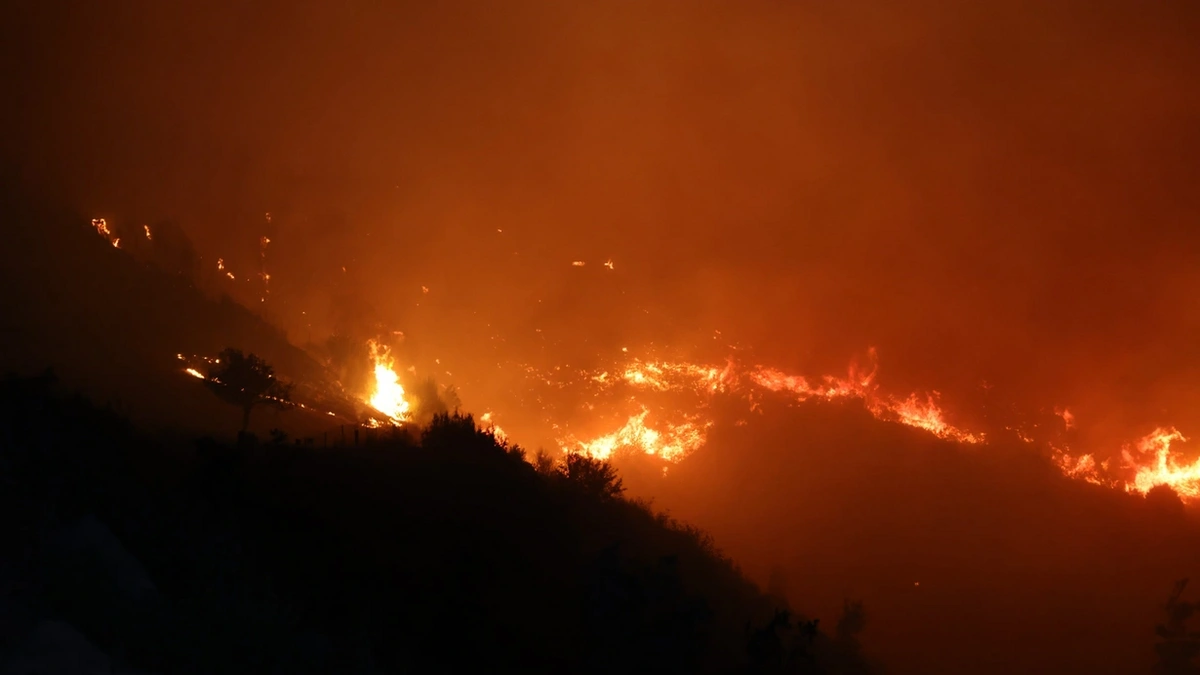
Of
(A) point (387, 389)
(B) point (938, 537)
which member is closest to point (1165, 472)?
(B) point (938, 537)

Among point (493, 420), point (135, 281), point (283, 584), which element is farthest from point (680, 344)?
point (283, 584)

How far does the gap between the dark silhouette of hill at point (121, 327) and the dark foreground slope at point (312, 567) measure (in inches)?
601

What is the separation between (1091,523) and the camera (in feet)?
307

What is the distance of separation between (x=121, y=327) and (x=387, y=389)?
34.8 metres

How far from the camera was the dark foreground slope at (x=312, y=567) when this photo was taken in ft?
38.2

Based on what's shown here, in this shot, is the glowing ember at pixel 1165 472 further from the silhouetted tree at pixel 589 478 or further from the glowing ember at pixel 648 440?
the silhouetted tree at pixel 589 478

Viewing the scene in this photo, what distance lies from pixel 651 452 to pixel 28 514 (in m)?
94.5

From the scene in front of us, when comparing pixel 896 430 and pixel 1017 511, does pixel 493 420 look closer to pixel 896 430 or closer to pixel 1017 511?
pixel 896 430

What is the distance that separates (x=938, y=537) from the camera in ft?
281

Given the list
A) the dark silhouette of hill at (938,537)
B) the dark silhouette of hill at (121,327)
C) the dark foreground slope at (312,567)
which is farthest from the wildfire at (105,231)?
the dark silhouette of hill at (938,537)

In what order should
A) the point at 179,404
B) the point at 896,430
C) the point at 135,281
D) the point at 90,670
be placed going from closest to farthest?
the point at 90,670 < the point at 179,404 < the point at 135,281 < the point at 896,430

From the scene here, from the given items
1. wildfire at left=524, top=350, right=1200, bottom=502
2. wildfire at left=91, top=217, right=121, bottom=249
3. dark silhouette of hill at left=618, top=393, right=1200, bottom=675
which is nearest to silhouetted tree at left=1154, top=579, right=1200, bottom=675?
dark silhouette of hill at left=618, top=393, right=1200, bottom=675

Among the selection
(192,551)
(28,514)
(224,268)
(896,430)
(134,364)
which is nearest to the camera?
(28,514)

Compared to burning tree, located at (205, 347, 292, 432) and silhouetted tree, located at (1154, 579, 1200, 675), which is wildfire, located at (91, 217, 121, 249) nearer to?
burning tree, located at (205, 347, 292, 432)
